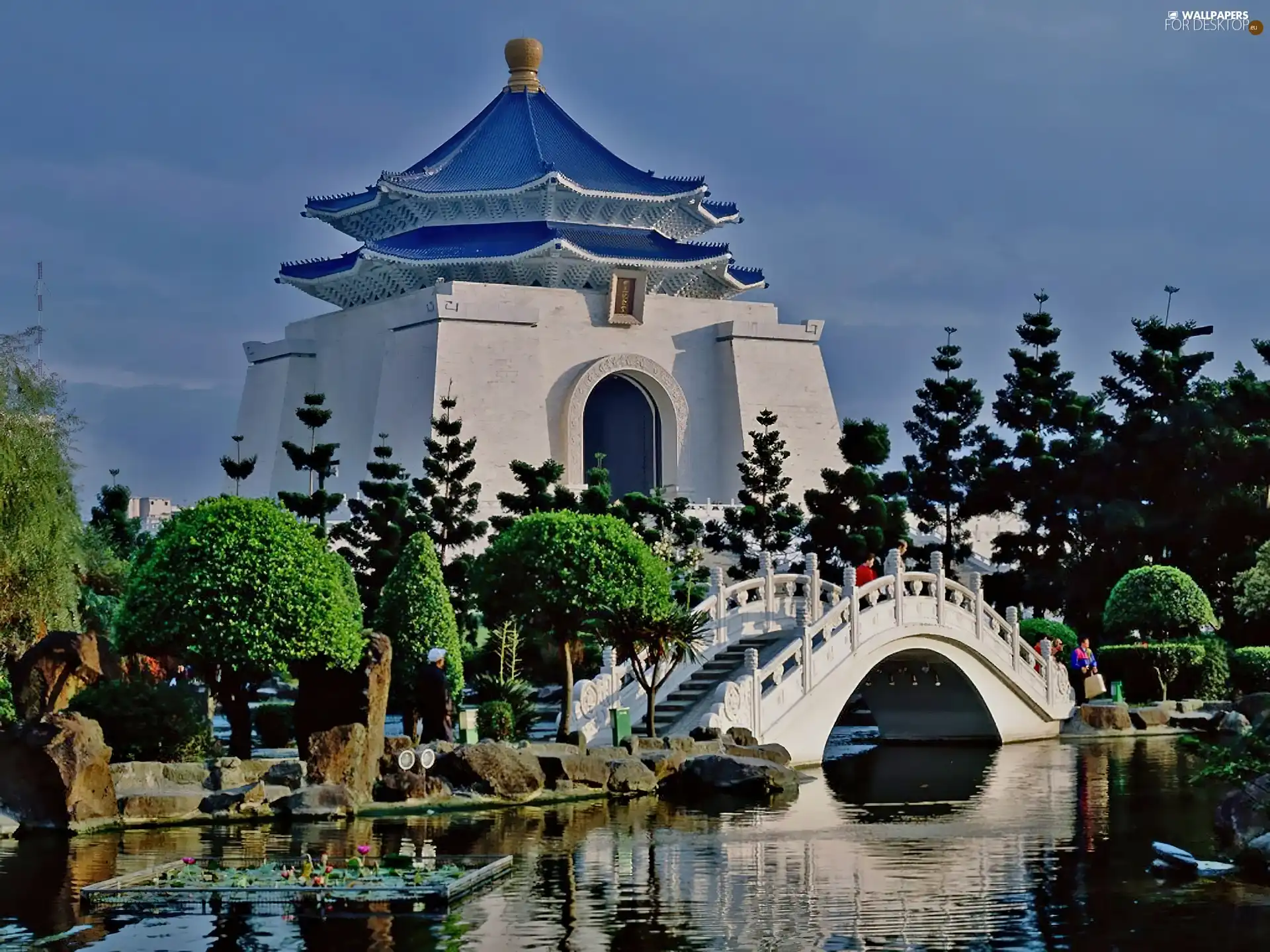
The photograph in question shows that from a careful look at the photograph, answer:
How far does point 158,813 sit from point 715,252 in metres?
29.5

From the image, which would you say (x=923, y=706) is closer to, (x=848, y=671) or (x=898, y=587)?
(x=898, y=587)

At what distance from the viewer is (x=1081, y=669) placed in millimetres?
28688

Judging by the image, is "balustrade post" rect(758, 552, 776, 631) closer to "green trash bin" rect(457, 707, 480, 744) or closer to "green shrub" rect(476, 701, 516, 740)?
"green shrub" rect(476, 701, 516, 740)

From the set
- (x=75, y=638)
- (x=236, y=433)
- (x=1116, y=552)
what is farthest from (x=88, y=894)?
(x=236, y=433)

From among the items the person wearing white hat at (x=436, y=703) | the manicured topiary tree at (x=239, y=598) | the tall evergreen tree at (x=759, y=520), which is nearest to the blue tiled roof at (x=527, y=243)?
the tall evergreen tree at (x=759, y=520)

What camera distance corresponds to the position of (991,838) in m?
15.3

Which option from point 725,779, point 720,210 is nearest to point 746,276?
point 720,210

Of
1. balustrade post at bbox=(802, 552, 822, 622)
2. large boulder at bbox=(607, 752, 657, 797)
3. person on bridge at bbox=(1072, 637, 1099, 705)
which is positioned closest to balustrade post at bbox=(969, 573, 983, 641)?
balustrade post at bbox=(802, 552, 822, 622)

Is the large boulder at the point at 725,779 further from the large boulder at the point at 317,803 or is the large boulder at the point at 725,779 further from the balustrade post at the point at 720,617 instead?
the balustrade post at the point at 720,617

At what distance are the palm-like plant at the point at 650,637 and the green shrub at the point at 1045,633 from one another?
10061 millimetres

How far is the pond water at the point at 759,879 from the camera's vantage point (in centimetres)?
1080

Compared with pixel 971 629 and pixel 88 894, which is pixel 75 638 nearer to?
pixel 88 894

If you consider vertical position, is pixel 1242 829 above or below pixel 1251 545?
below

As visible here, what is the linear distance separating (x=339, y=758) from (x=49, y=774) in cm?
246
